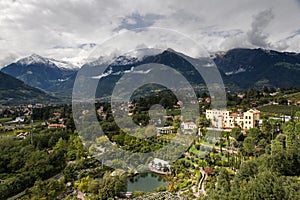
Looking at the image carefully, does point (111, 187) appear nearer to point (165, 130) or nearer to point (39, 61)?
point (165, 130)

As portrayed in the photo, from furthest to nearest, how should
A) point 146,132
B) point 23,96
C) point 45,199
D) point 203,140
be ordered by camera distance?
1. point 23,96
2. point 203,140
3. point 146,132
4. point 45,199

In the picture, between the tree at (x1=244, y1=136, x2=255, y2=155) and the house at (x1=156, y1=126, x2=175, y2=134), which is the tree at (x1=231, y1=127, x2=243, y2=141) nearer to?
the tree at (x1=244, y1=136, x2=255, y2=155)

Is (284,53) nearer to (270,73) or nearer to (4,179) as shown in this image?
(270,73)

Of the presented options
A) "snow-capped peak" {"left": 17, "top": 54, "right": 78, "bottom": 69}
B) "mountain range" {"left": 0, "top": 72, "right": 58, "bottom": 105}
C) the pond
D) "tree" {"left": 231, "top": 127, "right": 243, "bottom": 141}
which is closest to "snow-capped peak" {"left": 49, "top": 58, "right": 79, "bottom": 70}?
"snow-capped peak" {"left": 17, "top": 54, "right": 78, "bottom": 69}

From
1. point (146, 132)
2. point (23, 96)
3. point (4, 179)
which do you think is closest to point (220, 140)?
point (146, 132)

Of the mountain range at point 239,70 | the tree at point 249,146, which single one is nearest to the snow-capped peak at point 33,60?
the mountain range at point 239,70

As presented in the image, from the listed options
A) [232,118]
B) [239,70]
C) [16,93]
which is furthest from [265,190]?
[239,70]

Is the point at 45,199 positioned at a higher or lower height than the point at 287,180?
lower
